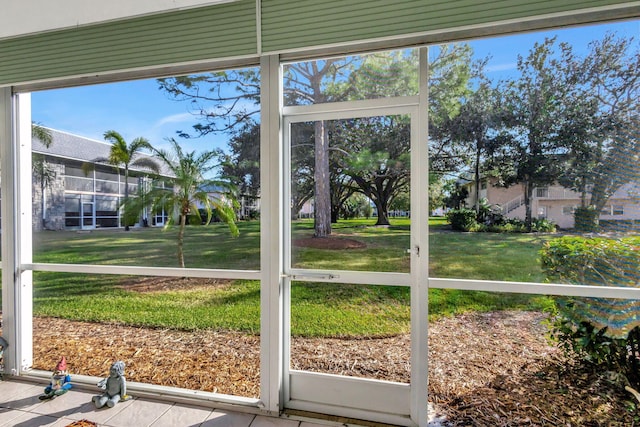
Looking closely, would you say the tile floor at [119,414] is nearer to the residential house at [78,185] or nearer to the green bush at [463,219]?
the residential house at [78,185]

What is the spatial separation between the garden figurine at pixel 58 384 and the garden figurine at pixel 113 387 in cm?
31

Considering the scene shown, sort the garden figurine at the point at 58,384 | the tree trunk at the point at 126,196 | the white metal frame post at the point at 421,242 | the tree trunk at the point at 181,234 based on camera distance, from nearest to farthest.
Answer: the white metal frame post at the point at 421,242, the garden figurine at the point at 58,384, the tree trunk at the point at 181,234, the tree trunk at the point at 126,196

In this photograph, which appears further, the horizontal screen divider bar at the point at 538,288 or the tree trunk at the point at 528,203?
the tree trunk at the point at 528,203

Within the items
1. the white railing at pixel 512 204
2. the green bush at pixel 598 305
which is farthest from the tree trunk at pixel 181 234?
the green bush at pixel 598 305

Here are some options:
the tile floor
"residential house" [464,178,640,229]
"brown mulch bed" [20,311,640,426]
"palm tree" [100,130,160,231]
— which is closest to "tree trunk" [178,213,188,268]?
"palm tree" [100,130,160,231]

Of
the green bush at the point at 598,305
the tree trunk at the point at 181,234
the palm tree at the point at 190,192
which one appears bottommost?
the green bush at the point at 598,305

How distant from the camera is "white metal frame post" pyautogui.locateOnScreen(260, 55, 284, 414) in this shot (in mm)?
2139

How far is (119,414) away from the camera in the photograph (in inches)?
84.1

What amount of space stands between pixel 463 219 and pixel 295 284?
3.85ft

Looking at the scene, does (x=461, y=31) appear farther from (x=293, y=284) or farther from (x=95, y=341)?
(x=95, y=341)

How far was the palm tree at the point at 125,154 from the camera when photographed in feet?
8.26

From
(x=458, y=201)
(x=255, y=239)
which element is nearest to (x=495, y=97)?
(x=458, y=201)

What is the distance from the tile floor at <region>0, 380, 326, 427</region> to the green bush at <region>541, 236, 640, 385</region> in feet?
5.39

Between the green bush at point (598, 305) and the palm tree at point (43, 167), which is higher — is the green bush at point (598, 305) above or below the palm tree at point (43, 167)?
below
